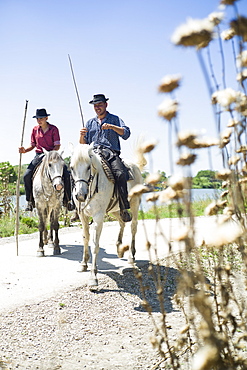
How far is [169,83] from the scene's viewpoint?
68.1 inches

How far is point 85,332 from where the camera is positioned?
411cm

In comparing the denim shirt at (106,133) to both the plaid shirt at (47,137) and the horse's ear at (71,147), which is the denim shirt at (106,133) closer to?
the horse's ear at (71,147)

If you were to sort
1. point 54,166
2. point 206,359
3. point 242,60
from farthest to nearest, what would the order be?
point 54,166 < point 242,60 < point 206,359

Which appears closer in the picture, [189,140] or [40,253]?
[189,140]

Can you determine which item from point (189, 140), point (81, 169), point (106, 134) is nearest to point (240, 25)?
point (189, 140)

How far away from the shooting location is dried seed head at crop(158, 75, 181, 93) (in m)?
1.72

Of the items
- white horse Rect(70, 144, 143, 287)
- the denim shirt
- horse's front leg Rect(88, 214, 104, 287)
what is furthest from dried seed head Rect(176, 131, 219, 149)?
the denim shirt

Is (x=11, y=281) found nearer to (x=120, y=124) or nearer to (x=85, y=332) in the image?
(x=85, y=332)

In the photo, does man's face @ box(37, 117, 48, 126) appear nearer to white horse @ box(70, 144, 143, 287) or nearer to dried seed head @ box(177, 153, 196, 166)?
white horse @ box(70, 144, 143, 287)

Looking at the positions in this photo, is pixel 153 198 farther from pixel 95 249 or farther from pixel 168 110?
pixel 95 249

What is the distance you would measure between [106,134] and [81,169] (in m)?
1.41

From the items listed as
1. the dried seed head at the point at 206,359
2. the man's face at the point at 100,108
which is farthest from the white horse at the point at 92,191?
the dried seed head at the point at 206,359

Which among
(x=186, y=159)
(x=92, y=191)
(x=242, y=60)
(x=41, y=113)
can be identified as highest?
(x=41, y=113)

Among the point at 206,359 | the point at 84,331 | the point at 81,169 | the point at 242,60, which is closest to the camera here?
the point at 206,359
